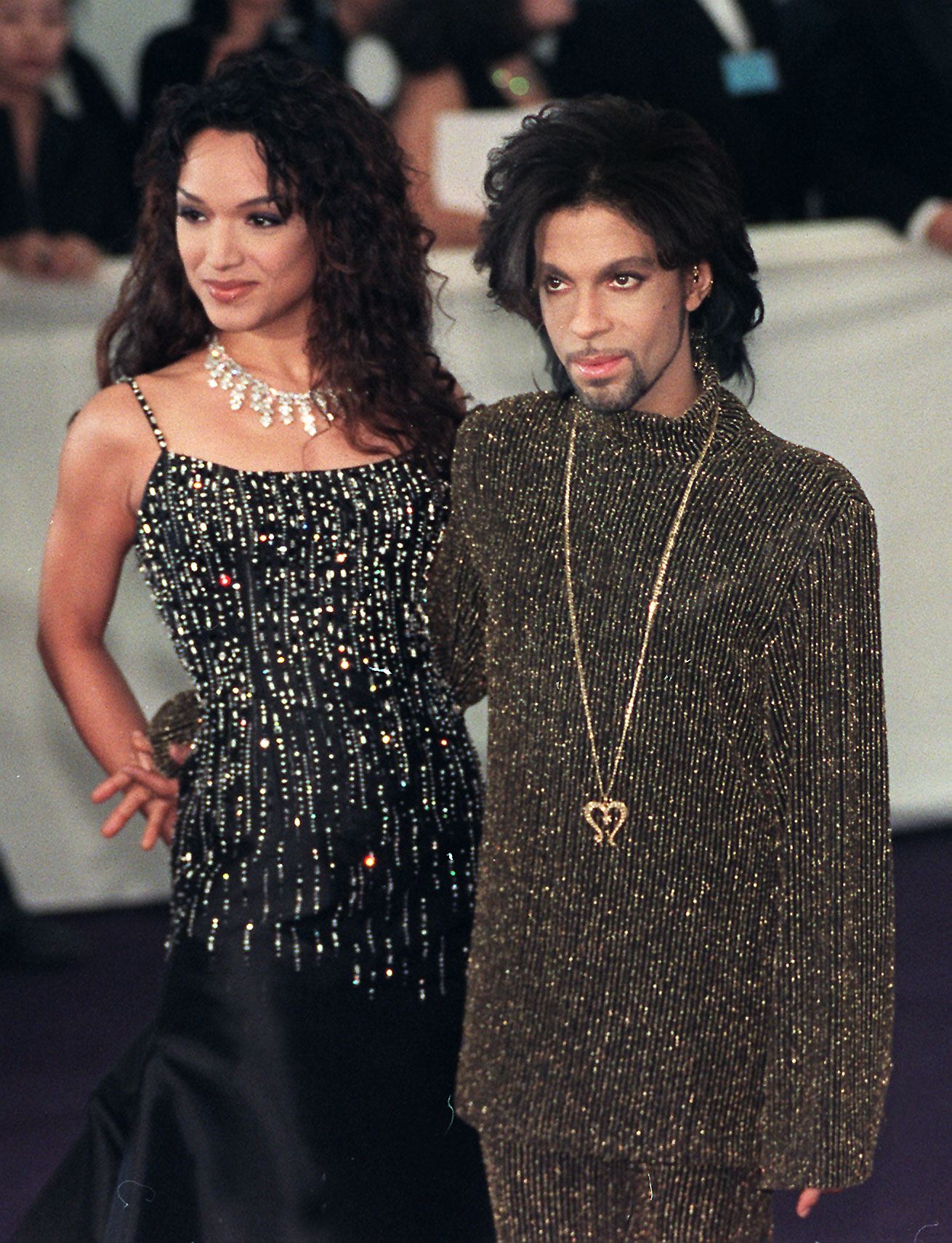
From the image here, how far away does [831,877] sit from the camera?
1785 millimetres

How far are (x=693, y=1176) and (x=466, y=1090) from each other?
246 millimetres

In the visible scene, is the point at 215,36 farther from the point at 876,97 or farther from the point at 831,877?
the point at 831,877

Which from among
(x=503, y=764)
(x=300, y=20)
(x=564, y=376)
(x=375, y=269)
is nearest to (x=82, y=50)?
(x=300, y=20)

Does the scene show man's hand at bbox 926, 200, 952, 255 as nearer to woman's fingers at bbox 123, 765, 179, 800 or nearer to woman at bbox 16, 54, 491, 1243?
woman at bbox 16, 54, 491, 1243

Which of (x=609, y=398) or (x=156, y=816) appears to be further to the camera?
(x=156, y=816)

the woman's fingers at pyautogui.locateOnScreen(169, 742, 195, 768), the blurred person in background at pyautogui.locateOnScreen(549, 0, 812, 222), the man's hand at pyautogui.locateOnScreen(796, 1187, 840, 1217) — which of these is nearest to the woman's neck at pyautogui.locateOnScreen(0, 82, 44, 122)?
the blurred person in background at pyautogui.locateOnScreen(549, 0, 812, 222)

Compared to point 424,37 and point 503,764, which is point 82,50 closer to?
point 424,37

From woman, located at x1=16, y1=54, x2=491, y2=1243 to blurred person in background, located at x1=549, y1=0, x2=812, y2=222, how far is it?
150cm

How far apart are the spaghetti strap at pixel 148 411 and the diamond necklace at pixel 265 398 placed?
3.2 inches

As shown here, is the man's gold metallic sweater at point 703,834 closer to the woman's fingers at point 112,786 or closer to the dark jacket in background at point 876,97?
the woman's fingers at point 112,786

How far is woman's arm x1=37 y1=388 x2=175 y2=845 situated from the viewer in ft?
7.13

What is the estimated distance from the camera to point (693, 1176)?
1.84 m

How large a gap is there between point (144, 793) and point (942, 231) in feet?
6.58

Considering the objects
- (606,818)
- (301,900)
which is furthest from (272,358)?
(606,818)
